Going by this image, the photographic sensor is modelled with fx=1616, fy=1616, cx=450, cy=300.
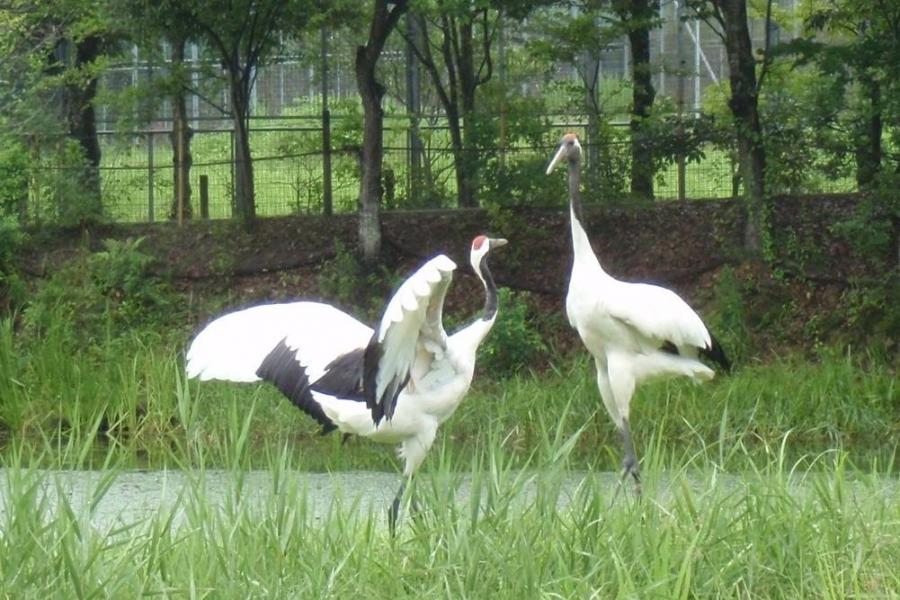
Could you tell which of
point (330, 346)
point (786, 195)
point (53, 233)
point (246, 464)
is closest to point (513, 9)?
point (786, 195)

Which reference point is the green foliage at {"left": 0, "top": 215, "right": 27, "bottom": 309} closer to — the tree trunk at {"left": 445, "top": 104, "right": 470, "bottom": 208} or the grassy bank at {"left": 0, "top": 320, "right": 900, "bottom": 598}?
the tree trunk at {"left": 445, "top": 104, "right": 470, "bottom": 208}

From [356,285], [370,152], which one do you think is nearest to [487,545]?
[356,285]

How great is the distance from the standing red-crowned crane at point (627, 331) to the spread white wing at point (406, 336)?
5.25 ft

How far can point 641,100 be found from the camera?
14.9 metres

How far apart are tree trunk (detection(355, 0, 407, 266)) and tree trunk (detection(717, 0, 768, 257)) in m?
2.77

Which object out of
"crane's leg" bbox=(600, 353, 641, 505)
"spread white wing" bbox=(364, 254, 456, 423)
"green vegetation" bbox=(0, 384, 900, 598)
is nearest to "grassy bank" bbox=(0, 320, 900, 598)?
"green vegetation" bbox=(0, 384, 900, 598)

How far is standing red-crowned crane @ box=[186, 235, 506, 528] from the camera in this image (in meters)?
6.98

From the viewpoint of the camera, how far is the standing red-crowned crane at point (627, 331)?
865 centimetres

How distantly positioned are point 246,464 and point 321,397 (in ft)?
5.91

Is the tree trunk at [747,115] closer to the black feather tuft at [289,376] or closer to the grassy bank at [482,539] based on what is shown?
the black feather tuft at [289,376]

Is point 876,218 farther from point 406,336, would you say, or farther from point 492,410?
point 406,336

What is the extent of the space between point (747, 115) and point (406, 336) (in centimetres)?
729

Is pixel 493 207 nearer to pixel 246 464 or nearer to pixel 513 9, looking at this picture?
pixel 513 9

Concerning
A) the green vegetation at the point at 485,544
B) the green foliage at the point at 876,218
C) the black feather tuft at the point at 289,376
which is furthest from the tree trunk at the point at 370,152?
the green vegetation at the point at 485,544
